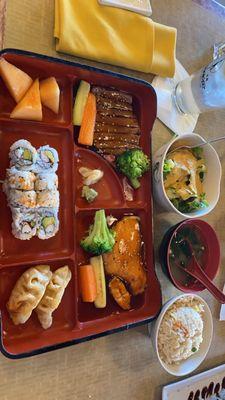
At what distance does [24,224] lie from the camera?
1.53 metres

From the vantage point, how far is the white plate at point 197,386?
1.98 meters

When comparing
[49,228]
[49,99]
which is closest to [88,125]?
[49,99]

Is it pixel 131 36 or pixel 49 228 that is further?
pixel 131 36

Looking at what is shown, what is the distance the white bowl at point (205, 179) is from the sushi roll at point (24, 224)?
57 centimetres

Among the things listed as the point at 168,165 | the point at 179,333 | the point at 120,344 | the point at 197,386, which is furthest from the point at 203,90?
the point at 197,386

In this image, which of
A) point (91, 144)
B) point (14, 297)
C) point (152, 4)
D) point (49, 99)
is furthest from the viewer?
point (152, 4)

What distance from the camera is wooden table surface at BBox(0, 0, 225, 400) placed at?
169 cm

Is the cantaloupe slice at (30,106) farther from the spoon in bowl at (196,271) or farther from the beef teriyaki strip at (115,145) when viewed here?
the spoon in bowl at (196,271)

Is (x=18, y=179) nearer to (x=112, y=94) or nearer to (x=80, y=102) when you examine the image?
(x=80, y=102)

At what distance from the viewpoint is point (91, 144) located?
1756 mm

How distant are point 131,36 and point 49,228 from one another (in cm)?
96

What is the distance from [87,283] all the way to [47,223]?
311 millimetres

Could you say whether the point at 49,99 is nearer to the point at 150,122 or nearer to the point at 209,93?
the point at 150,122

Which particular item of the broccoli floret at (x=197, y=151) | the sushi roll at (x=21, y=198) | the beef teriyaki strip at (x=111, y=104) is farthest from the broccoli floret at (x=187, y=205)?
the sushi roll at (x=21, y=198)
